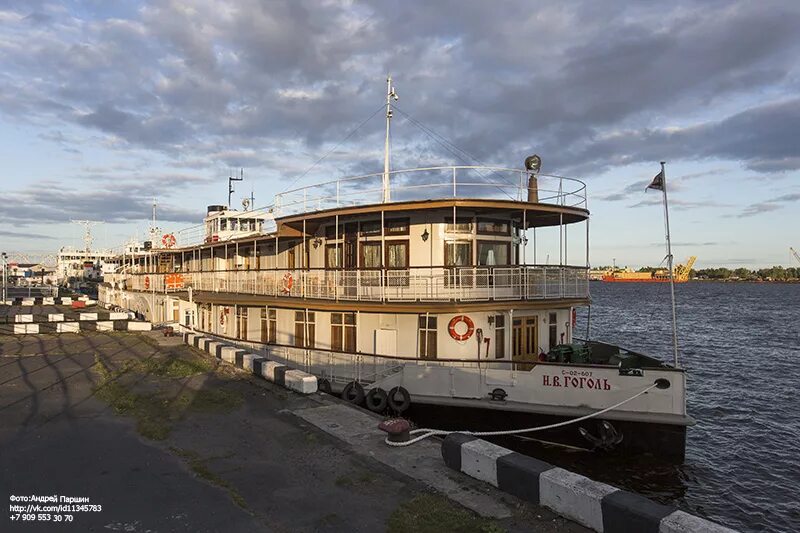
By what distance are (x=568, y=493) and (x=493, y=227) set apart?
12.1 m

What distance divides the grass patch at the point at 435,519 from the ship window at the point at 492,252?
11035 mm

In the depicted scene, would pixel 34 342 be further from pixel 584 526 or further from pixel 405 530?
pixel 584 526

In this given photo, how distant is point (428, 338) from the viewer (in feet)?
53.6

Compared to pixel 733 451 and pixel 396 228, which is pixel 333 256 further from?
pixel 733 451

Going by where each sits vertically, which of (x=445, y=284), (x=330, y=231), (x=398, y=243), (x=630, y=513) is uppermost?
(x=330, y=231)

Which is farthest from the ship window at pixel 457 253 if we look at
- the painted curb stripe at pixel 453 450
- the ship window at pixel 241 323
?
the ship window at pixel 241 323

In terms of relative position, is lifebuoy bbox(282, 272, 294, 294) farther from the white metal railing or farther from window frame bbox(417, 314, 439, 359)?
window frame bbox(417, 314, 439, 359)

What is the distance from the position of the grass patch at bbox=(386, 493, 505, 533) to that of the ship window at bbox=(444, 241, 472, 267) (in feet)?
34.7

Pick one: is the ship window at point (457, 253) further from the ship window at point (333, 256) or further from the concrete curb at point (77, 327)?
the concrete curb at point (77, 327)

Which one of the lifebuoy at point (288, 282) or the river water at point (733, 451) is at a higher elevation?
the lifebuoy at point (288, 282)

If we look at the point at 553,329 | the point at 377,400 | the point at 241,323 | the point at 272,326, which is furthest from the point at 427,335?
the point at 241,323

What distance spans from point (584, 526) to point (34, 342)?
2601cm

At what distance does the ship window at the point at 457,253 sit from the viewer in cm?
1725

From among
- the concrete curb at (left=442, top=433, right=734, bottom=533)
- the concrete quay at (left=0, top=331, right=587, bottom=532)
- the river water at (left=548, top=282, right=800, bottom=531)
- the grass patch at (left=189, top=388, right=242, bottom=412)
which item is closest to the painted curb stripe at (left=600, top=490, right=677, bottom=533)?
the concrete curb at (left=442, top=433, right=734, bottom=533)
